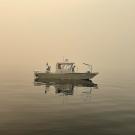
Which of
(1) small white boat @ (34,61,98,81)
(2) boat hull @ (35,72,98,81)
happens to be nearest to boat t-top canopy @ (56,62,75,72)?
(1) small white boat @ (34,61,98,81)

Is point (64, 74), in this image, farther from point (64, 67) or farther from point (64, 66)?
point (64, 66)

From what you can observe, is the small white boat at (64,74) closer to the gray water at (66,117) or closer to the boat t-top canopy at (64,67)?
the boat t-top canopy at (64,67)

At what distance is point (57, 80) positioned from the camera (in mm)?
95875

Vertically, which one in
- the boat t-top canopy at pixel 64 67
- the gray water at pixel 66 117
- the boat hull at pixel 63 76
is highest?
the boat t-top canopy at pixel 64 67

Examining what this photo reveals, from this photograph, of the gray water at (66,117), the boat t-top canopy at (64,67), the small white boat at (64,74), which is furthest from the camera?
the boat t-top canopy at (64,67)

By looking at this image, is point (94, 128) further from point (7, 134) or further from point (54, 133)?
point (7, 134)

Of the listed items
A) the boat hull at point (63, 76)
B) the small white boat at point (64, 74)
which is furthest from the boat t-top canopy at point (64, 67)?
the boat hull at point (63, 76)

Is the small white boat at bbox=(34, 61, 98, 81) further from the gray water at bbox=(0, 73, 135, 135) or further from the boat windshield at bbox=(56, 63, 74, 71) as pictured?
the gray water at bbox=(0, 73, 135, 135)

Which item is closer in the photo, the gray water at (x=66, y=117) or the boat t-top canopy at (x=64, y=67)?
the gray water at (x=66, y=117)

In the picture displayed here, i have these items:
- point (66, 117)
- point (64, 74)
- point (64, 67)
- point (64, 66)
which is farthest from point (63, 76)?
point (66, 117)

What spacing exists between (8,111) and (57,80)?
4865 cm

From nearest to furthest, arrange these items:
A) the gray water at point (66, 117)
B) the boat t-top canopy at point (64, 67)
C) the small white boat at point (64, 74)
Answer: the gray water at point (66, 117), the small white boat at point (64, 74), the boat t-top canopy at point (64, 67)

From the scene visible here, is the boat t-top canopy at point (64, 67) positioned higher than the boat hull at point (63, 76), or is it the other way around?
the boat t-top canopy at point (64, 67)

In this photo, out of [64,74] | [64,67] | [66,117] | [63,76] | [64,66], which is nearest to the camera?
[66,117]
